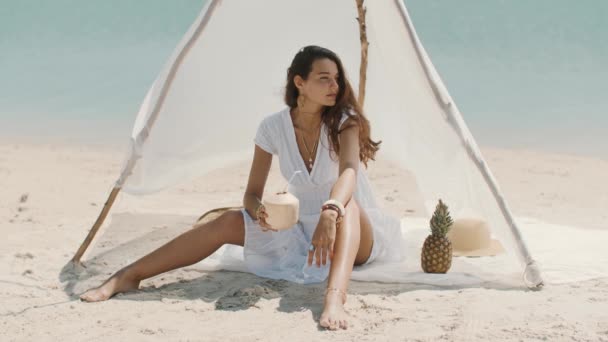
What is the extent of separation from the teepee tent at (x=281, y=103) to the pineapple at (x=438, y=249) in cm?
21

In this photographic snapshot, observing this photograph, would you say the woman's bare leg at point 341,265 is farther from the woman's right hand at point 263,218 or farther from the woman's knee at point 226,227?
the woman's knee at point 226,227

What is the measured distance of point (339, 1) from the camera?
4785mm

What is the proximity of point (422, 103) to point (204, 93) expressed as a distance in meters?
1.39

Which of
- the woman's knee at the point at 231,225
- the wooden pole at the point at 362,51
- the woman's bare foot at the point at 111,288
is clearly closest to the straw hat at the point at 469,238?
the wooden pole at the point at 362,51

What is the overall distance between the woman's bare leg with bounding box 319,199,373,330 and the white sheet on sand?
44 centimetres

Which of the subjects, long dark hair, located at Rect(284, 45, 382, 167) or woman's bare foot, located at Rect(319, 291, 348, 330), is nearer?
woman's bare foot, located at Rect(319, 291, 348, 330)

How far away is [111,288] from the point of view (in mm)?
3234

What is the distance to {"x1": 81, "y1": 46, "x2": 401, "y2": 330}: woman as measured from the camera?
324cm

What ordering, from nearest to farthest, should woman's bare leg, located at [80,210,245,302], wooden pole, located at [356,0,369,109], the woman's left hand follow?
1. the woman's left hand
2. woman's bare leg, located at [80,210,245,302]
3. wooden pole, located at [356,0,369,109]

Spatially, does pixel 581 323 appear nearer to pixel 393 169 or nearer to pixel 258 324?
pixel 258 324

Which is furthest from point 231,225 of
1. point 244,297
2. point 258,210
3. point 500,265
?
point 500,265

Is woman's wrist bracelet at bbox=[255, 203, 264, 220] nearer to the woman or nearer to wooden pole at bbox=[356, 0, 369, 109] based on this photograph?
the woman

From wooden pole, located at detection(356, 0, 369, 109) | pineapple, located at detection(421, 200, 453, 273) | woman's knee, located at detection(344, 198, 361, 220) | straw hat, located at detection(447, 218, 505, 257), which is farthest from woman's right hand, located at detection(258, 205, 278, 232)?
wooden pole, located at detection(356, 0, 369, 109)

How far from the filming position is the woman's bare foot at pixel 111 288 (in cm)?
318
